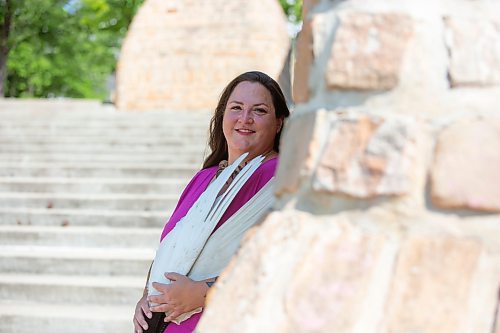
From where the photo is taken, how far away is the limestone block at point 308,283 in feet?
3.89

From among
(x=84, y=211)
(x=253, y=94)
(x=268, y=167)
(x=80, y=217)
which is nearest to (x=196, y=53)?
(x=84, y=211)

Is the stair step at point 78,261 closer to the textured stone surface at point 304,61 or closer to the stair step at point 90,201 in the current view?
the stair step at point 90,201

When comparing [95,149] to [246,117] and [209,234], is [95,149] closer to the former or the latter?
[246,117]

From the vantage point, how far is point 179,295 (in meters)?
1.90

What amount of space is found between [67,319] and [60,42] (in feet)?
60.7

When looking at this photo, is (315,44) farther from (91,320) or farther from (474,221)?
(91,320)

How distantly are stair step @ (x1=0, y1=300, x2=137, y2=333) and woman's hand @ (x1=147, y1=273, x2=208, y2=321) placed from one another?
6.14ft

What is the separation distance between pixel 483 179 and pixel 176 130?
709cm

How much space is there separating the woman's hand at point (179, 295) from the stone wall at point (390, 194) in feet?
2.01

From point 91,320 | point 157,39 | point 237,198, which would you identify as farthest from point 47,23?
point 237,198

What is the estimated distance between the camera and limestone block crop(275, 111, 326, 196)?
4.23 feet

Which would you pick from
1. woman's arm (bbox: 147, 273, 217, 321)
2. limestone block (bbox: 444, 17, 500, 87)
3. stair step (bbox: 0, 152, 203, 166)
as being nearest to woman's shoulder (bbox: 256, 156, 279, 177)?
woman's arm (bbox: 147, 273, 217, 321)

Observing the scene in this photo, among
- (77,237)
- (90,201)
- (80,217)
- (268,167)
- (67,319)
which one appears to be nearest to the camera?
(268,167)

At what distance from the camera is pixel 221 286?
128cm
